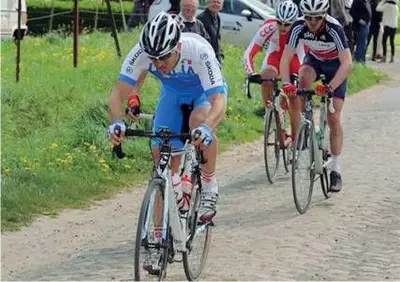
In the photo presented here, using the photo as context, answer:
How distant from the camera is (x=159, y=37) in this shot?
7.40 meters

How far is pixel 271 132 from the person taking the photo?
→ 41.2ft

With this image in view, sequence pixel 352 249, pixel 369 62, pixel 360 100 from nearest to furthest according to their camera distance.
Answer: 1. pixel 352 249
2. pixel 360 100
3. pixel 369 62

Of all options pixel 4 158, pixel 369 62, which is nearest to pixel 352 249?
pixel 4 158

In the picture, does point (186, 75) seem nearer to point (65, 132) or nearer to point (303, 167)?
point (303, 167)

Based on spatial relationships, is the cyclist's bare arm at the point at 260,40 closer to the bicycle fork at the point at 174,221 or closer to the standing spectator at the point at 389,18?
the bicycle fork at the point at 174,221

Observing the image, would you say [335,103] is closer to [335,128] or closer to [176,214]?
[335,128]

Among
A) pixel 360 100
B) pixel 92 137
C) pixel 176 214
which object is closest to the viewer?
pixel 176 214

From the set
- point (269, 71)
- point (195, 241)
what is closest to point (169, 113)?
point (195, 241)

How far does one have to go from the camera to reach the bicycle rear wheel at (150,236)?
7.09 metres

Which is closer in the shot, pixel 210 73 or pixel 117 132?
pixel 117 132

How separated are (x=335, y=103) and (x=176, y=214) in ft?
13.6

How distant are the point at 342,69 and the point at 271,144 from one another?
194cm

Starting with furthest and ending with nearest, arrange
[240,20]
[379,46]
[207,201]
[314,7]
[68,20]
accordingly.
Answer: [68,20]
[379,46]
[240,20]
[314,7]
[207,201]

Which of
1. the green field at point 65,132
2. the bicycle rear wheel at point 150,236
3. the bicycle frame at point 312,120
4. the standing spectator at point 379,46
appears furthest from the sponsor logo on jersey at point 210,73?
the standing spectator at point 379,46
